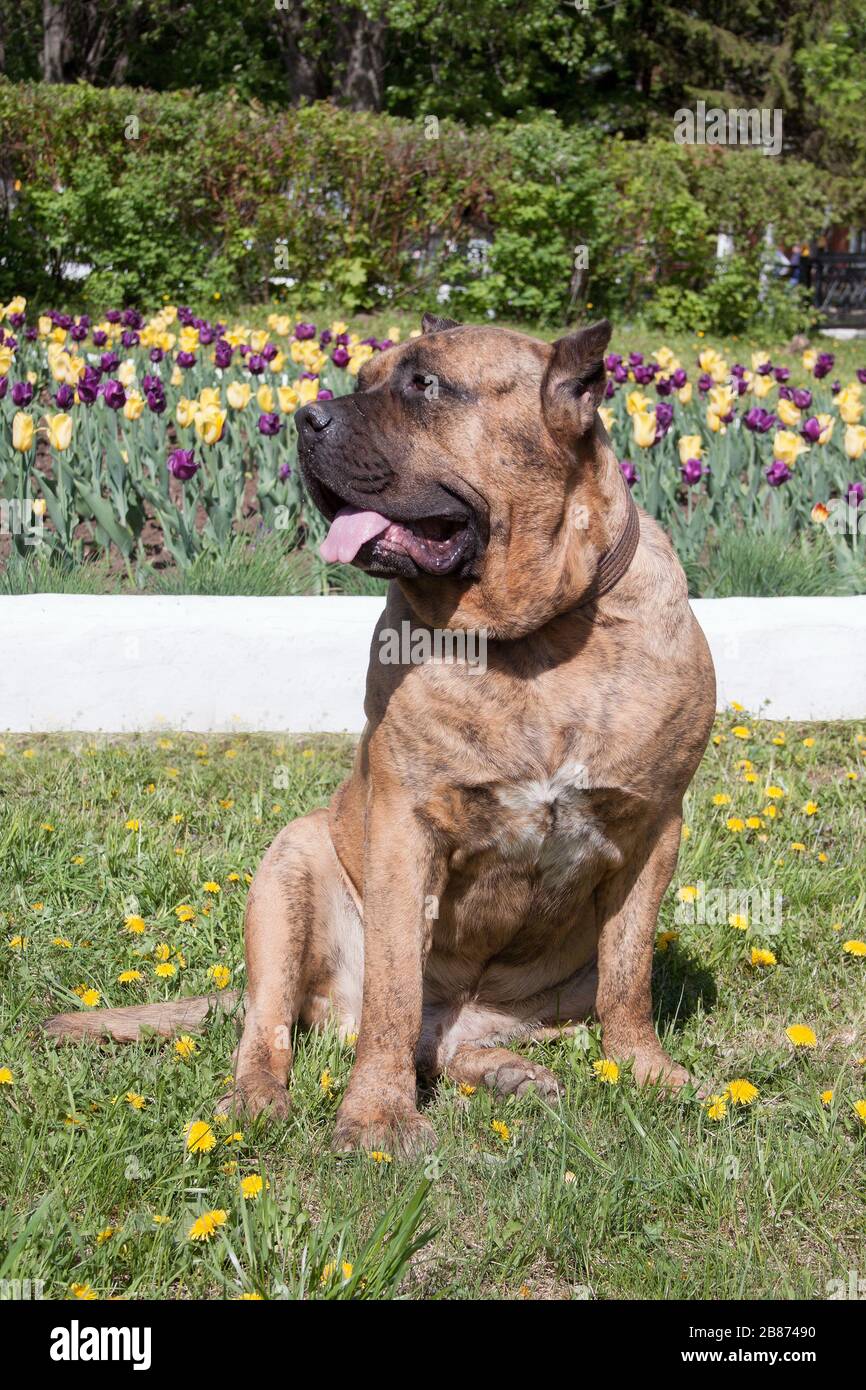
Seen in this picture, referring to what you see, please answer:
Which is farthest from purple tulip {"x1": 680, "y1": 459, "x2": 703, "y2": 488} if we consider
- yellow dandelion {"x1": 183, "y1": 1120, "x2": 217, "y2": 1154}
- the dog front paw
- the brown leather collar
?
yellow dandelion {"x1": 183, "y1": 1120, "x2": 217, "y2": 1154}

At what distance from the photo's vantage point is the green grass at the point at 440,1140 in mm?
2430

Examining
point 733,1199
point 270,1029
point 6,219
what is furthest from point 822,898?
point 6,219

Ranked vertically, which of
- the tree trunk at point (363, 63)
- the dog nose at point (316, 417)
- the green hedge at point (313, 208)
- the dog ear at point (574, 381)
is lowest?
the dog nose at point (316, 417)

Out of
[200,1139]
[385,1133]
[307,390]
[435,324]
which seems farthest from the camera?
[307,390]

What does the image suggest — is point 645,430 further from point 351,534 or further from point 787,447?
point 351,534

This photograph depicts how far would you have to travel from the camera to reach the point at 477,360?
2896 mm

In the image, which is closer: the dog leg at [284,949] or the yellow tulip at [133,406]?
the dog leg at [284,949]

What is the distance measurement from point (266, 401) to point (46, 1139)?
178 inches

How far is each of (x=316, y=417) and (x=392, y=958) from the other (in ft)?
3.78

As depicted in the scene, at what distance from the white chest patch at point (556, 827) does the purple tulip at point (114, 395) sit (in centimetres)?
403

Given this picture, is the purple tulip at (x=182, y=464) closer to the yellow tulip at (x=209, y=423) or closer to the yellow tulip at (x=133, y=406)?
the yellow tulip at (x=209, y=423)

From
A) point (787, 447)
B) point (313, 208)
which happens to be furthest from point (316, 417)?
point (313, 208)

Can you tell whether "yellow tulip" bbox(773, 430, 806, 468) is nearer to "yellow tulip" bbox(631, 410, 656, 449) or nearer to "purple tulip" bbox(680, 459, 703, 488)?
"purple tulip" bbox(680, 459, 703, 488)

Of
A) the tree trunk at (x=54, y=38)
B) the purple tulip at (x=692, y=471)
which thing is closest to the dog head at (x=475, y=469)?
the purple tulip at (x=692, y=471)
